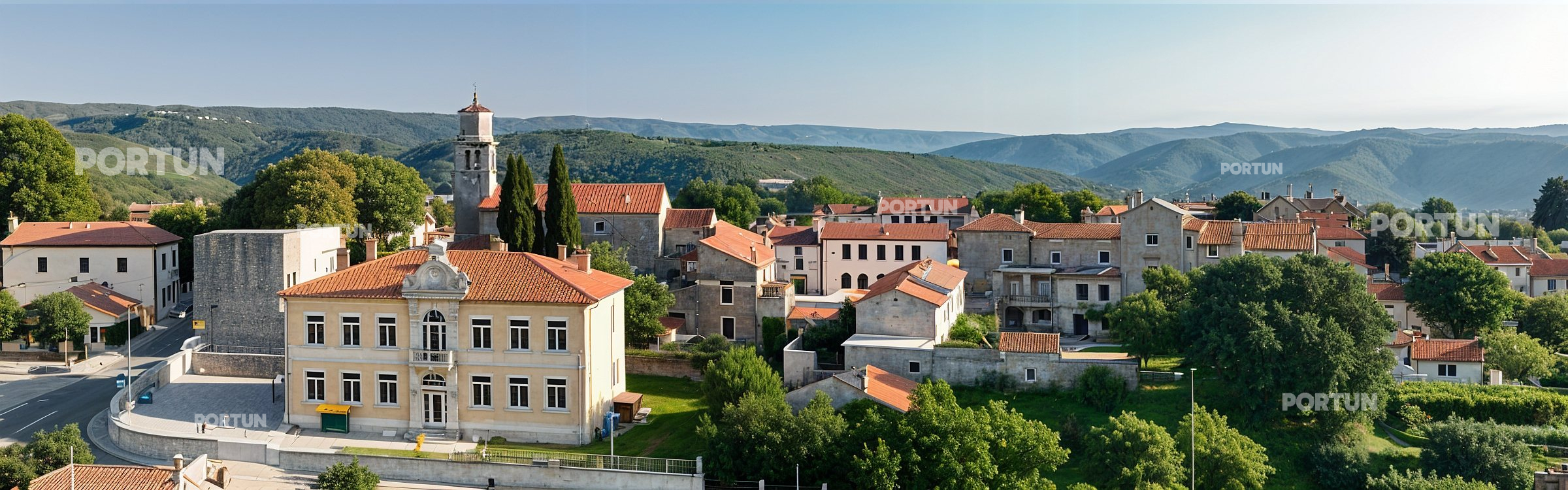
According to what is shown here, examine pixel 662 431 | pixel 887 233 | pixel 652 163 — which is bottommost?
pixel 662 431

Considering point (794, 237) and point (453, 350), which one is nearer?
point (453, 350)

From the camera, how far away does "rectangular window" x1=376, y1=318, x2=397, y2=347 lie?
34812 millimetres

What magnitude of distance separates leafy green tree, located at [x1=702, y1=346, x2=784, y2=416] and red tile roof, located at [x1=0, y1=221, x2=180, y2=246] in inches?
1271

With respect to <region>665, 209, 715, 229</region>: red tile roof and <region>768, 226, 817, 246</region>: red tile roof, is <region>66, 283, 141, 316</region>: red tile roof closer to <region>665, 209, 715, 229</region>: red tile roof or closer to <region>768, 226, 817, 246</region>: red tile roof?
<region>665, 209, 715, 229</region>: red tile roof

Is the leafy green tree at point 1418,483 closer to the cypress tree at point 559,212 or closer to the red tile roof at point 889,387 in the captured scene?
the red tile roof at point 889,387

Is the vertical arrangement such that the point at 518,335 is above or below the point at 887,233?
below

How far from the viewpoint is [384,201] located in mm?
57938

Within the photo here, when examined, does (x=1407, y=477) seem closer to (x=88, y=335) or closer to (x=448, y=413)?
(x=448, y=413)

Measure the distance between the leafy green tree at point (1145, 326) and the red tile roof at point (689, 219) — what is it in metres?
21.3

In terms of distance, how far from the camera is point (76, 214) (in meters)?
59.1

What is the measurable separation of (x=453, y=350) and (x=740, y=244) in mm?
19630

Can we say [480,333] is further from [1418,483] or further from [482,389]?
[1418,483]

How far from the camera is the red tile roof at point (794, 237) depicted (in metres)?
60.4

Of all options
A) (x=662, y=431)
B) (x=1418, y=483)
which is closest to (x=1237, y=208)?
(x=1418, y=483)
